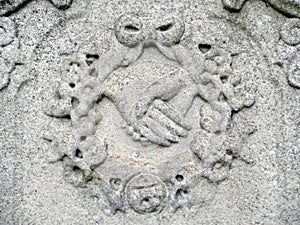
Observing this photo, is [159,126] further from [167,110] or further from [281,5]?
[281,5]

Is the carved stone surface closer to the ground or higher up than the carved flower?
closer to the ground

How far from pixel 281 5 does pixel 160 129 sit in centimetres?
47

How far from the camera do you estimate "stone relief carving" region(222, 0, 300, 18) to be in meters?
1.75

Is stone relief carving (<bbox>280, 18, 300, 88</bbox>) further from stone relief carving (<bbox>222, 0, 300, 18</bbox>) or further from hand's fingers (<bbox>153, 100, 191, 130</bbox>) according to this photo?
hand's fingers (<bbox>153, 100, 191, 130</bbox>)

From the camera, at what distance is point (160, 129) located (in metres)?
1.80

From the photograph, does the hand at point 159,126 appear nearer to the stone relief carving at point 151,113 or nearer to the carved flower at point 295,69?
the stone relief carving at point 151,113

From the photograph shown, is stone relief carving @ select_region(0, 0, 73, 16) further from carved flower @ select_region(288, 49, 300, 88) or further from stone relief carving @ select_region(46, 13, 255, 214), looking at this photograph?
carved flower @ select_region(288, 49, 300, 88)

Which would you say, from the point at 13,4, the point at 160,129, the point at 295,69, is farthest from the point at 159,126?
the point at 13,4

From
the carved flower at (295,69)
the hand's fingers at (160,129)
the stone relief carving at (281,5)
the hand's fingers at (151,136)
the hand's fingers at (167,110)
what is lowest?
the hand's fingers at (151,136)

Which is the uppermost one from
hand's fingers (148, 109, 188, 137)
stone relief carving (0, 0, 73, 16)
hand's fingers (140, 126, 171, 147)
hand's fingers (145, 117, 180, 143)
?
stone relief carving (0, 0, 73, 16)

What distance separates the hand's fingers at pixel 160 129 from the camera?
5.88ft

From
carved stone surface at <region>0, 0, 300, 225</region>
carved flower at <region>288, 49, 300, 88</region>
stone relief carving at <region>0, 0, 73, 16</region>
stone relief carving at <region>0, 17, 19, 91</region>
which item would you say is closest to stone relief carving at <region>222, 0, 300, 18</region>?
carved stone surface at <region>0, 0, 300, 225</region>

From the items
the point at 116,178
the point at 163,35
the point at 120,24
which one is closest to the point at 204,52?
the point at 163,35

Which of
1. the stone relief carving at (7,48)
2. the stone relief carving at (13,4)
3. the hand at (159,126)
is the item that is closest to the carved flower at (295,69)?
the hand at (159,126)
